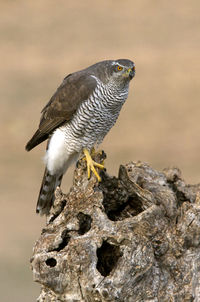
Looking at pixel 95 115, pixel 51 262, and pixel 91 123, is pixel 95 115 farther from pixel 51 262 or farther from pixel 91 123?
pixel 51 262

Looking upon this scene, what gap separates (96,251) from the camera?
3.72 m

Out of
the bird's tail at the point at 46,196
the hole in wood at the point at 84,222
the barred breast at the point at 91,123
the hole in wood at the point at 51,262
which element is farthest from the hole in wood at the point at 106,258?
the bird's tail at the point at 46,196

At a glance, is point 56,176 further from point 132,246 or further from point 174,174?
point 132,246

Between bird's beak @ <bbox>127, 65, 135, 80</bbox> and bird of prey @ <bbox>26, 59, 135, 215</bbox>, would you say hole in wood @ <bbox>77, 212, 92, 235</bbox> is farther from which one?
bird's beak @ <bbox>127, 65, 135, 80</bbox>

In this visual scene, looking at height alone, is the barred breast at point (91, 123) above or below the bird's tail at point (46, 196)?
above

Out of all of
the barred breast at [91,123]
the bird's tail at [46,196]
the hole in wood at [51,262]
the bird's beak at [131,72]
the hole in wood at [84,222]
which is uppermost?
the bird's beak at [131,72]

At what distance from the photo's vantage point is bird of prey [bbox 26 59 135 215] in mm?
5238

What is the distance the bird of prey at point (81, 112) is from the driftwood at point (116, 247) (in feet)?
3.03

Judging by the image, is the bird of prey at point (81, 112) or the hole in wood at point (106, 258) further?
the bird of prey at point (81, 112)

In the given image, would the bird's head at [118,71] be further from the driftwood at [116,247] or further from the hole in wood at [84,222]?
the hole in wood at [84,222]

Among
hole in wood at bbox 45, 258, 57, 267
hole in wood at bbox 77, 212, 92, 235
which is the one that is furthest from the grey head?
hole in wood at bbox 45, 258, 57, 267

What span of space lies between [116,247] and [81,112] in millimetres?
1902

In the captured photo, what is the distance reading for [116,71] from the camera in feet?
17.0

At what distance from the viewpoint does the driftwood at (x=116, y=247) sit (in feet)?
11.8
